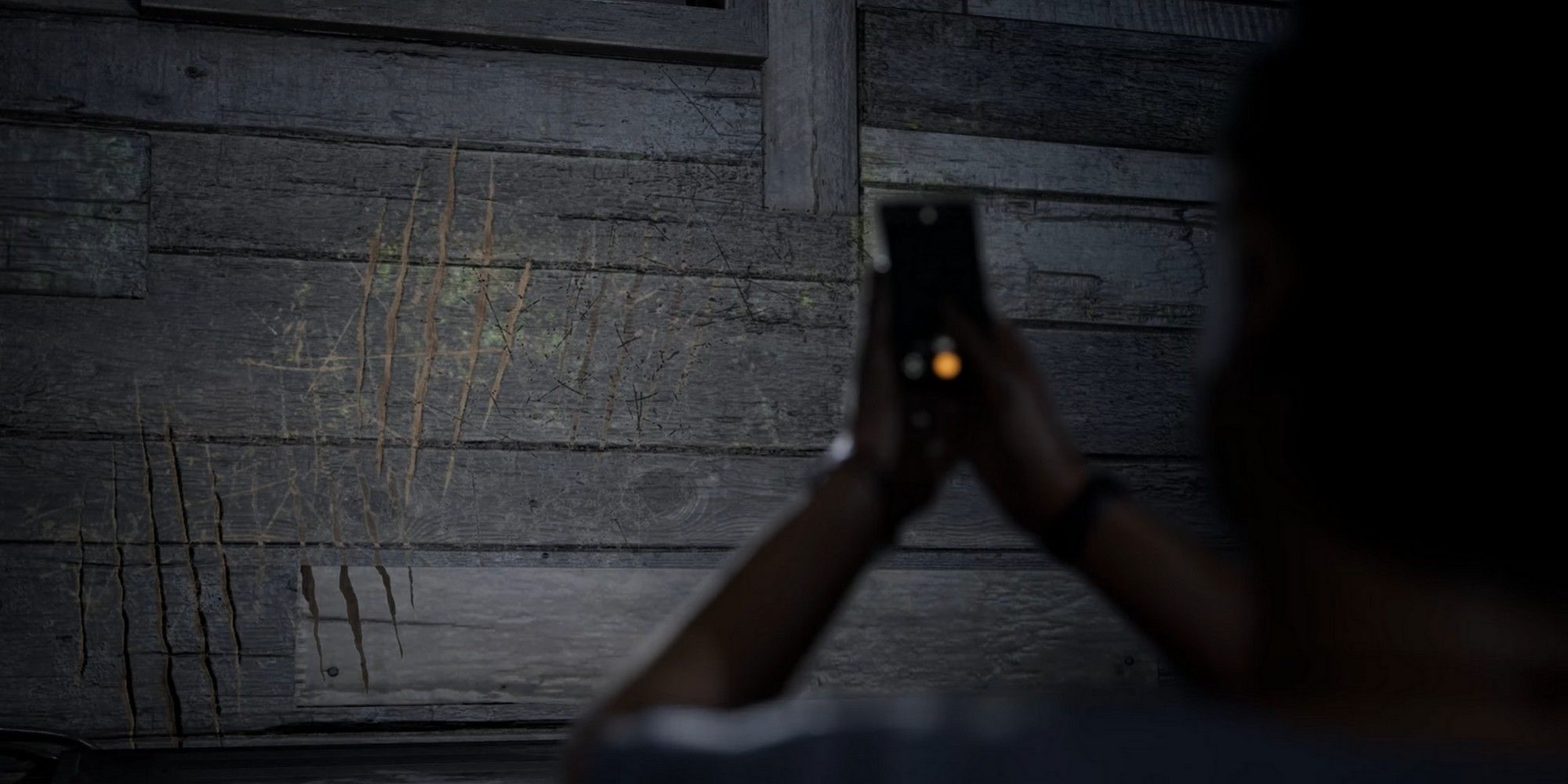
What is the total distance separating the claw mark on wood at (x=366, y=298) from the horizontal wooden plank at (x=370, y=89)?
0.16 meters

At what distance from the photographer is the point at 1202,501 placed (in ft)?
8.41

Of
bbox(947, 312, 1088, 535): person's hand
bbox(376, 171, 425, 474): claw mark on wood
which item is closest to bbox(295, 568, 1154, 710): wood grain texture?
bbox(376, 171, 425, 474): claw mark on wood

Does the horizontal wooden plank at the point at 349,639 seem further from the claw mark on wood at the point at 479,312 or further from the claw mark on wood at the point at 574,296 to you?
the claw mark on wood at the point at 574,296

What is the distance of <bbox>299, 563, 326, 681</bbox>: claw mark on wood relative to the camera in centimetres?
218

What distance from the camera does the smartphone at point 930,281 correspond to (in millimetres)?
803

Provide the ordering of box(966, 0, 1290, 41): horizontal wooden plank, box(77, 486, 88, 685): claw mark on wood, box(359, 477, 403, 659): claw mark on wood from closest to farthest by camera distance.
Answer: box(77, 486, 88, 685): claw mark on wood, box(359, 477, 403, 659): claw mark on wood, box(966, 0, 1290, 41): horizontal wooden plank

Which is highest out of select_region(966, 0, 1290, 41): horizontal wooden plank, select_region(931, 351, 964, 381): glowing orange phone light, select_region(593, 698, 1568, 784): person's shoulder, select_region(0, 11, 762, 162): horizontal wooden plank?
select_region(966, 0, 1290, 41): horizontal wooden plank

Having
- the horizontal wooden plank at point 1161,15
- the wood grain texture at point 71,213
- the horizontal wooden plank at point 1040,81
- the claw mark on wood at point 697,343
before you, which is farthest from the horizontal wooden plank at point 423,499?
the horizontal wooden plank at point 1161,15

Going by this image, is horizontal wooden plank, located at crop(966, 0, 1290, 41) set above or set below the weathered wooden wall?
above

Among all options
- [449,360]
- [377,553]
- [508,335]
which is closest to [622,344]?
[508,335]

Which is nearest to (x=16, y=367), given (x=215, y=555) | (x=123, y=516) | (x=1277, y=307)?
(x=123, y=516)

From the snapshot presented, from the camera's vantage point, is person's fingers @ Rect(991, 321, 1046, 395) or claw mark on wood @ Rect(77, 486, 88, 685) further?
claw mark on wood @ Rect(77, 486, 88, 685)

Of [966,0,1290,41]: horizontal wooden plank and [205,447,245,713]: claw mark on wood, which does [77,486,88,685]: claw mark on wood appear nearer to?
[205,447,245,713]: claw mark on wood

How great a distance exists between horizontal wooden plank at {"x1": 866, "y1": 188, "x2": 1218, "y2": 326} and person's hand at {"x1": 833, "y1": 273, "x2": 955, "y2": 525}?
1681 mm
